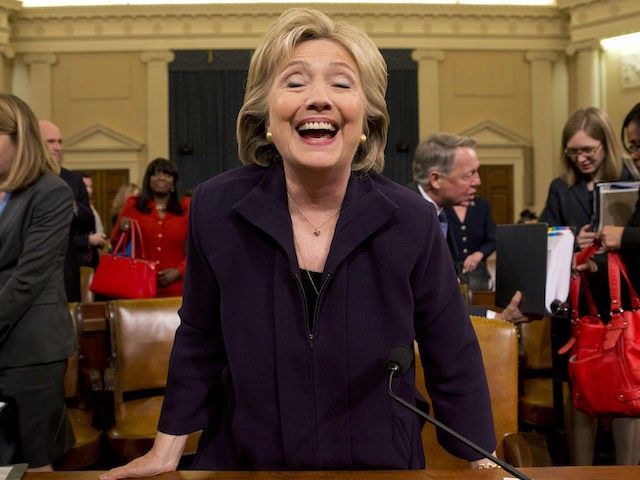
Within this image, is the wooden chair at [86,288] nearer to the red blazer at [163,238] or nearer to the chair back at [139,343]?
the red blazer at [163,238]

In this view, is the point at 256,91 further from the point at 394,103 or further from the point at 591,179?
the point at 394,103

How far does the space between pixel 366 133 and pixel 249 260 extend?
39cm

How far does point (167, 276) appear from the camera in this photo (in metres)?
4.64

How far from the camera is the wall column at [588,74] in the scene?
14.6 m

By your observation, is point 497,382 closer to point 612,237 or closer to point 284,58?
point 612,237

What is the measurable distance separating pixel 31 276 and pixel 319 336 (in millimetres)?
1392

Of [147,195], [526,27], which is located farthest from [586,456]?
[526,27]

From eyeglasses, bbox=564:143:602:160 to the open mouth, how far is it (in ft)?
7.80

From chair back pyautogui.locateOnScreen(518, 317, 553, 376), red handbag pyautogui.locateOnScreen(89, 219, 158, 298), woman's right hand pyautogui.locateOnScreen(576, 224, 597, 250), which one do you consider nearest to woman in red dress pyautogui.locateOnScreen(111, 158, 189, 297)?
red handbag pyautogui.locateOnScreen(89, 219, 158, 298)

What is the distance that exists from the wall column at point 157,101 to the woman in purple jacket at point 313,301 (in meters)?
13.9

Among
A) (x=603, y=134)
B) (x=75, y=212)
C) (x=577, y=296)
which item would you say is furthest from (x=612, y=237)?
(x=75, y=212)

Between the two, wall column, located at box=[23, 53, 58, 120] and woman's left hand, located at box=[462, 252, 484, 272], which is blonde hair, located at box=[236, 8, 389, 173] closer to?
woman's left hand, located at box=[462, 252, 484, 272]

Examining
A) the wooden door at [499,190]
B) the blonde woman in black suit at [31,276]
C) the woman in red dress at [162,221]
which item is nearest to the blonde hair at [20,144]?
the blonde woman in black suit at [31,276]

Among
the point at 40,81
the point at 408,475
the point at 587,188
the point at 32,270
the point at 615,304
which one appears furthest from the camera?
the point at 40,81
